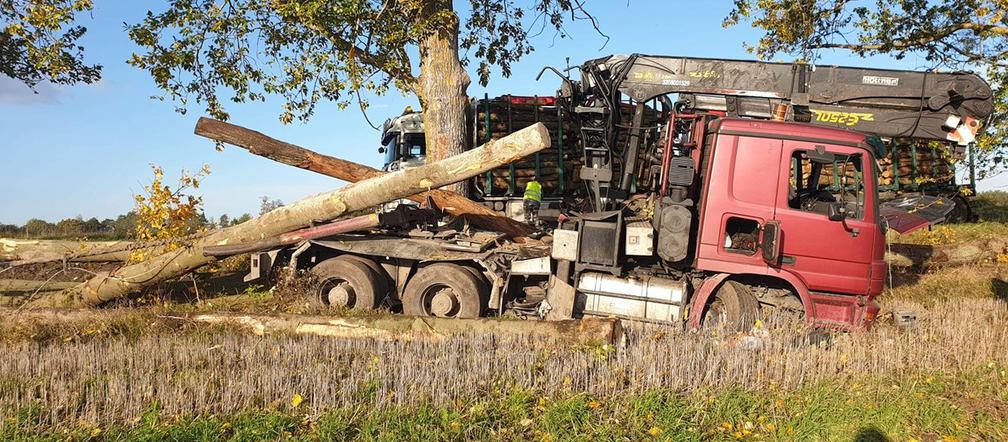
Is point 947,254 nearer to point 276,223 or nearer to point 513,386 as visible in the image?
point 513,386

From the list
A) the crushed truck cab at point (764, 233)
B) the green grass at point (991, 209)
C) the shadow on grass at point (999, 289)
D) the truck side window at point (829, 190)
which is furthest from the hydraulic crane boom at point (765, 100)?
the green grass at point (991, 209)

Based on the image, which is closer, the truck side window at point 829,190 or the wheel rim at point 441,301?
the truck side window at point 829,190

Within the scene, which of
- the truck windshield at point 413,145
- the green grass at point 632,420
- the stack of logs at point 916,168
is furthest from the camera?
the stack of logs at point 916,168

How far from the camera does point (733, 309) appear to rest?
7.30m

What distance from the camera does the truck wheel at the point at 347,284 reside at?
346 inches

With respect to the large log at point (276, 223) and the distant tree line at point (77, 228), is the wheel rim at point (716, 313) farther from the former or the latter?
the distant tree line at point (77, 228)

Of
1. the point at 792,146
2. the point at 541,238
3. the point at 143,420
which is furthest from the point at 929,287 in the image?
the point at 143,420

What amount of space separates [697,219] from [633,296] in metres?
1.12

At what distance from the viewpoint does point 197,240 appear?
31.0 feet

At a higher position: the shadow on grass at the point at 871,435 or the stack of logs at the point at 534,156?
the stack of logs at the point at 534,156

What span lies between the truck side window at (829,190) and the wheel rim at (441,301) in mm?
4059

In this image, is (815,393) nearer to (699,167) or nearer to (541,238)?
(699,167)

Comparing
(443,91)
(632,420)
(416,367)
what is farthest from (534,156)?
(632,420)

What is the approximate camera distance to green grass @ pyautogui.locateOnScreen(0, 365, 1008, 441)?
454 cm
